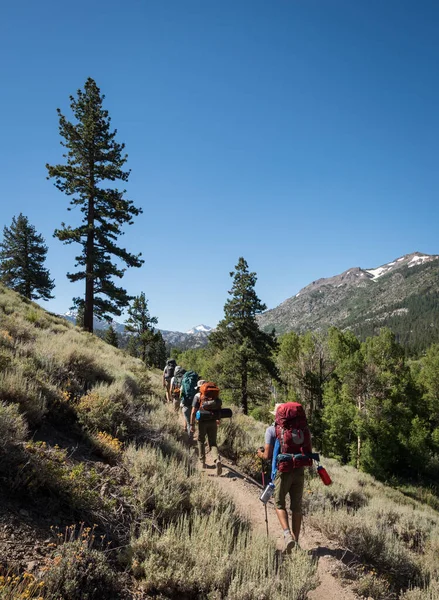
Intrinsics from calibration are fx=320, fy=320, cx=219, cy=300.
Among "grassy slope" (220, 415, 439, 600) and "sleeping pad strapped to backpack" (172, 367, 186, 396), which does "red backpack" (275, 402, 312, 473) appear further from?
"sleeping pad strapped to backpack" (172, 367, 186, 396)

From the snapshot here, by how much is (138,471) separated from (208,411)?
9.25 ft

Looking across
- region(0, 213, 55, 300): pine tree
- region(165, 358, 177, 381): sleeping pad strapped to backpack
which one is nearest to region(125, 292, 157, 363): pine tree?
region(0, 213, 55, 300): pine tree

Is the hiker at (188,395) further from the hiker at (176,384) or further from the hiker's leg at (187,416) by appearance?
the hiker at (176,384)

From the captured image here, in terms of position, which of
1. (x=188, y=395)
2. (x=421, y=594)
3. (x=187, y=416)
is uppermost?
(x=188, y=395)

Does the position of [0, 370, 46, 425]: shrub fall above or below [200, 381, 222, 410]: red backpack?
above

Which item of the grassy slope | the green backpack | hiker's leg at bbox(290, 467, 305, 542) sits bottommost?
the grassy slope

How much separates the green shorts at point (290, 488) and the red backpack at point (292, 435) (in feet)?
0.52

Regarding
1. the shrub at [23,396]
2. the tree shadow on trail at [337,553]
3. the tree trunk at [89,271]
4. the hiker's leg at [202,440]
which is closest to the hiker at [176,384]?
the hiker's leg at [202,440]

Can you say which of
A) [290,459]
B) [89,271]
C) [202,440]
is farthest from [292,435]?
[89,271]

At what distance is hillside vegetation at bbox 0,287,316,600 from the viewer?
9.76 feet

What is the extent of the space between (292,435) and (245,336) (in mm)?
20247

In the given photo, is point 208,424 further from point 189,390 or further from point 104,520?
point 104,520

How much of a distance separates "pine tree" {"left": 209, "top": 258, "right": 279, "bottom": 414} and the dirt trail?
A: 1691 centimetres

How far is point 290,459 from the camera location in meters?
5.10
